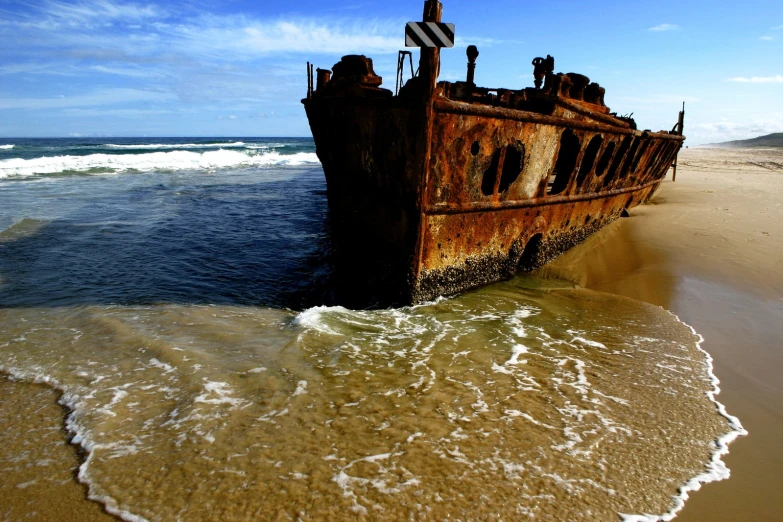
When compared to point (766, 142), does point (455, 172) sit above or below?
below

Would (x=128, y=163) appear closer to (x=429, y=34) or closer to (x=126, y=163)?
(x=126, y=163)

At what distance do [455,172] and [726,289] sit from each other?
3.82m

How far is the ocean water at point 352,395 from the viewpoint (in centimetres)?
248

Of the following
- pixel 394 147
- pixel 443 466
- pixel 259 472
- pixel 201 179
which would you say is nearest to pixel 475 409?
pixel 443 466

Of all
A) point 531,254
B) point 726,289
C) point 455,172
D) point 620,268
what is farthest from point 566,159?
point 726,289

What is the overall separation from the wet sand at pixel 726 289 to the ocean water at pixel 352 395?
0.16 m

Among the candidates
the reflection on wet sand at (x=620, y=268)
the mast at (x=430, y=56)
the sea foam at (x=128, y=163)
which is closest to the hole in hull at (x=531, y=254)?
the reflection on wet sand at (x=620, y=268)

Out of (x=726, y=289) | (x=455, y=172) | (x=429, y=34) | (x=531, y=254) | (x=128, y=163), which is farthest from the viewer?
(x=128, y=163)

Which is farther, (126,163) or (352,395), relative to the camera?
(126,163)

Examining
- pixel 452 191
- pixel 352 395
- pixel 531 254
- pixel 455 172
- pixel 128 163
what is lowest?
pixel 352 395

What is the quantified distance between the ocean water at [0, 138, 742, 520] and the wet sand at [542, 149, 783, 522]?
0.51 ft

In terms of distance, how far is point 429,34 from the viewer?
434cm

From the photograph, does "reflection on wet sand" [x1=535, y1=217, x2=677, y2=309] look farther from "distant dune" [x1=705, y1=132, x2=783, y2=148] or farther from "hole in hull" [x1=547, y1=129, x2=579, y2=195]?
"distant dune" [x1=705, y1=132, x2=783, y2=148]

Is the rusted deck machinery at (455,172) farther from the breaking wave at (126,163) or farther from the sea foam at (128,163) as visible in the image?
the sea foam at (128,163)
